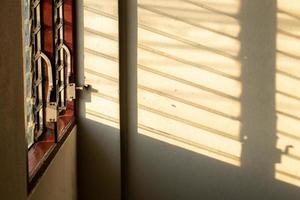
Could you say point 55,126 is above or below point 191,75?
below

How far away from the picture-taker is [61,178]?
205 centimetres

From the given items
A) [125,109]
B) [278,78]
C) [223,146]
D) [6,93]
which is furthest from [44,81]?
[278,78]

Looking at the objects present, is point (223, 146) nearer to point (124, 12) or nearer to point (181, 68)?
point (181, 68)

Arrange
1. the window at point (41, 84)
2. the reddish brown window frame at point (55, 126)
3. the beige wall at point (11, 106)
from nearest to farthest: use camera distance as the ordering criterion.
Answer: the beige wall at point (11, 106), the reddish brown window frame at point (55, 126), the window at point (41, 84)

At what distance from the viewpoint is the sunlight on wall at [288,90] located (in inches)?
102

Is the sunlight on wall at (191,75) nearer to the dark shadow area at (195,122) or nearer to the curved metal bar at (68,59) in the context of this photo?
the dark shadow area at (195,122)

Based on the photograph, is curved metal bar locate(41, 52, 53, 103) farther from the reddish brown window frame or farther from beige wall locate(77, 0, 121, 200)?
beige wall locate(77, 0, 121, 200)

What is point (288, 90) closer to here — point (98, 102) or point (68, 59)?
point (98, 102)

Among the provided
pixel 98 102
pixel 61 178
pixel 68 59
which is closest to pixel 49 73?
pixel 61 178

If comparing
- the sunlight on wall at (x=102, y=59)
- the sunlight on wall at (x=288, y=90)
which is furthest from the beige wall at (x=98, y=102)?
the sunlight on wall at (x=288, y=90)

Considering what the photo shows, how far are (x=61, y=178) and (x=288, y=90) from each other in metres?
1.49

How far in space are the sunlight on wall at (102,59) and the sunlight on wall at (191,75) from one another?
18cm

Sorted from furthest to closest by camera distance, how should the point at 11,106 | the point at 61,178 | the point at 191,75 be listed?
the point at 191,75 < the point at 61,178 < the point at 11,106

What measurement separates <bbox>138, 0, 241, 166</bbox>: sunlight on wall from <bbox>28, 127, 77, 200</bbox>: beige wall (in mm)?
521
